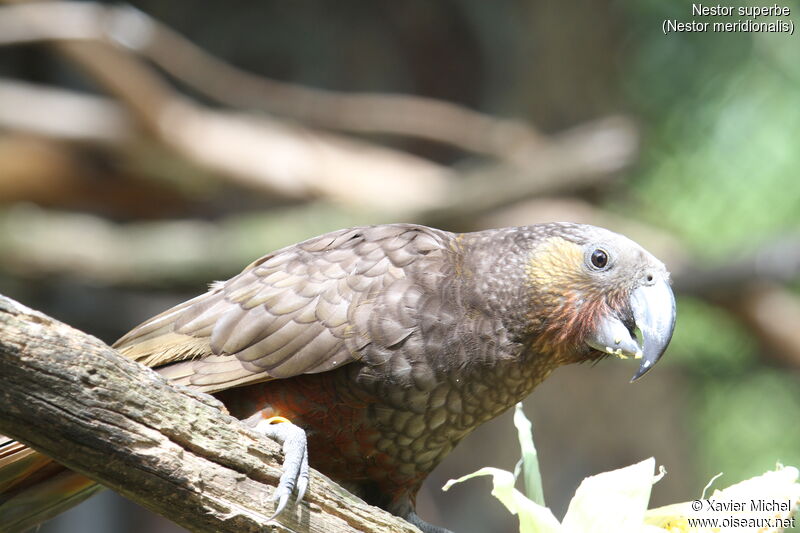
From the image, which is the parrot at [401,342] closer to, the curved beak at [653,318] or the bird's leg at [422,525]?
the curved beak at [653,318]

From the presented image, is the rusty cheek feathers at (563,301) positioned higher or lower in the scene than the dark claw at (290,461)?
higher

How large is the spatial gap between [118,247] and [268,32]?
213 centimetres

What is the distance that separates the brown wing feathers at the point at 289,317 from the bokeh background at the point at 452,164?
8.16 ft

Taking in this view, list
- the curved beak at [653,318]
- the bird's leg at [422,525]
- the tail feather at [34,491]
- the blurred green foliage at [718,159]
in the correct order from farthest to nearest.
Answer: the blurred green foliage at [718,159] → the bird's leg at [422,525] → the curved beak at [653,318] → the tail feather at [34,491]

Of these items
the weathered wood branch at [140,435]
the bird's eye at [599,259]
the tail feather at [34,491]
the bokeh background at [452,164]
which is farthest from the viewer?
the bokeh background at [452,164]

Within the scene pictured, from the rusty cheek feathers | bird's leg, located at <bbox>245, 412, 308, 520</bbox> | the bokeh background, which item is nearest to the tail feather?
bird's leg, located at <bbox>245, 412, 308, 520</bbox>

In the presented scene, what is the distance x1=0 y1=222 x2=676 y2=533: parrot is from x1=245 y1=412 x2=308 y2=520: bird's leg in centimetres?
2

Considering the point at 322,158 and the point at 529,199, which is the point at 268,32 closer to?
the point at 322,158

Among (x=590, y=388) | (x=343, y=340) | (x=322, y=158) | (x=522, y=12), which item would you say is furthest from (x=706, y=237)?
(x=343, y=340)

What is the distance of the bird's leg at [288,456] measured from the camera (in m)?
1.94

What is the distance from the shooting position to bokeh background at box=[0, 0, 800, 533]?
17.1 ft

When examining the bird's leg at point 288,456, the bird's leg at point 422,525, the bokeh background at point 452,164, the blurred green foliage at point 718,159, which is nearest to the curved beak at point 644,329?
the bird's leg at point 422,525

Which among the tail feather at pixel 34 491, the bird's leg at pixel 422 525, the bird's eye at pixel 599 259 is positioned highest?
the bird's eye at pixel 599 259

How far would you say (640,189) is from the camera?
20.3 feet
